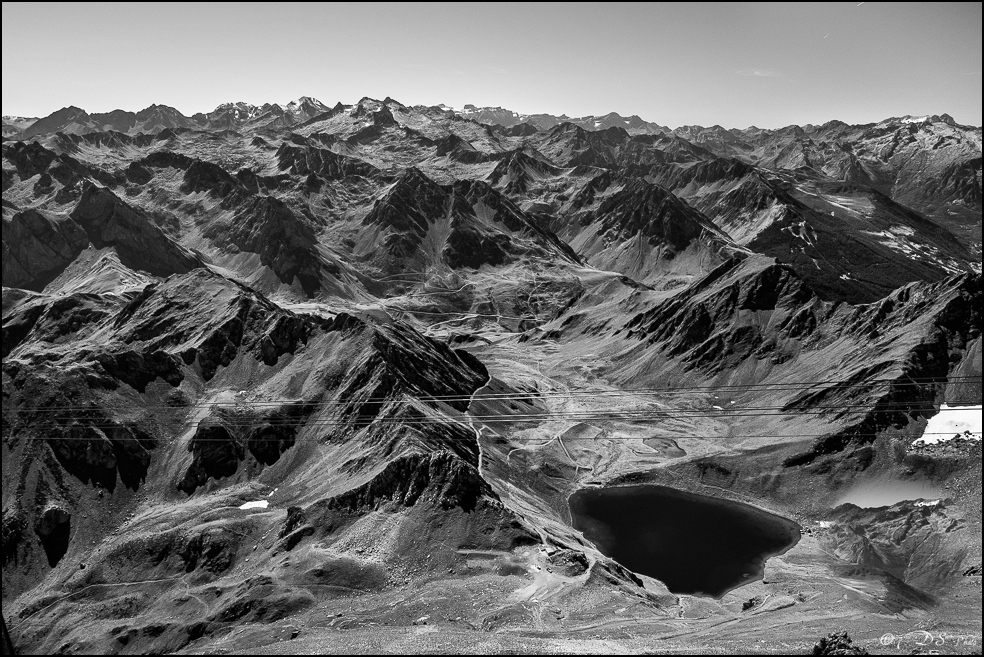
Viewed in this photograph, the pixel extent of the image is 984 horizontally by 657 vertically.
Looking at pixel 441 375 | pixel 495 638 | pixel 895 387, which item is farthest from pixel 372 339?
pixel 895 387

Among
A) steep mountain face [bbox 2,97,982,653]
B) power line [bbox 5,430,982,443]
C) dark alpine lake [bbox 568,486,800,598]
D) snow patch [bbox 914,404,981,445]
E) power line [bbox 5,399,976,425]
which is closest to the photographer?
steep mountain face [bbox 2,97,982,653]

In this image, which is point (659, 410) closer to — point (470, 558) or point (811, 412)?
point (811, 412)

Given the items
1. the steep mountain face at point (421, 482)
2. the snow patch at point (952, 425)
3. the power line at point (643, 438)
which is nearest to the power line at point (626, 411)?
the steep mountain face at point (421, 482)

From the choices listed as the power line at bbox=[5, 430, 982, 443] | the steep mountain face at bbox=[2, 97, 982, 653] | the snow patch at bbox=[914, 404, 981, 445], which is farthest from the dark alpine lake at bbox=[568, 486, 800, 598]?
the snow patch at bbox=[914, 404, 981, 445]

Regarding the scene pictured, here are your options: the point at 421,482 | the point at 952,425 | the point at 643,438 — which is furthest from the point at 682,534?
the point at 952,425

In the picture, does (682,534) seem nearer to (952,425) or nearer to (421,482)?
(421,482)

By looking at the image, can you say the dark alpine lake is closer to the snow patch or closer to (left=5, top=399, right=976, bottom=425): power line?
the snow patch

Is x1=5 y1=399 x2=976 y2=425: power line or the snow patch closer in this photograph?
the snow patch

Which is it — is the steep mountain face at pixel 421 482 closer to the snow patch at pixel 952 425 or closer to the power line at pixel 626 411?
the power line at pixel 626 411
